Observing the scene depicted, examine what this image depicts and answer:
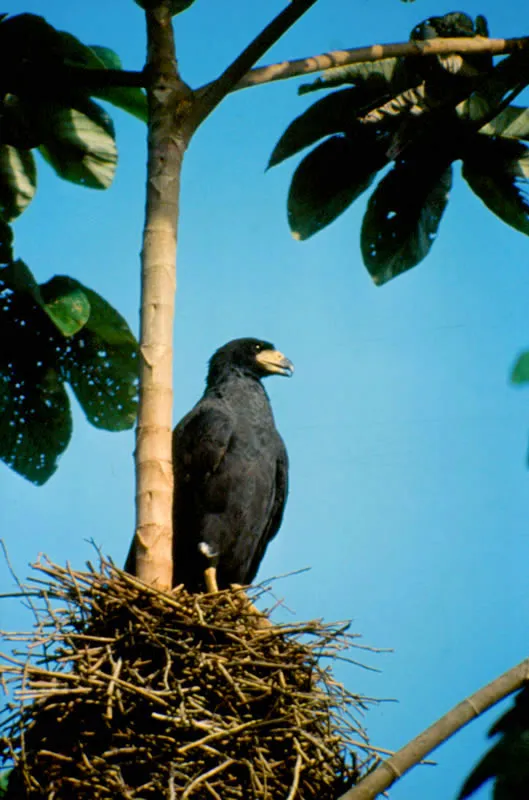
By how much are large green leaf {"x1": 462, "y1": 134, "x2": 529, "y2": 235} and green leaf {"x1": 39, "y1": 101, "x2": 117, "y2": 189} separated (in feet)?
6.32

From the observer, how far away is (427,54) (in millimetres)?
4449

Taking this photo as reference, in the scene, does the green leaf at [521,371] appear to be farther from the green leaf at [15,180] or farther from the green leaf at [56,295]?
the green leaf at [15,180]

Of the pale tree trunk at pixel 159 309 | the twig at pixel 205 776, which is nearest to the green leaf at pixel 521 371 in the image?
the twig at pixel 205 776

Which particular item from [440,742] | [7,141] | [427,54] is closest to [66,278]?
[7,141]

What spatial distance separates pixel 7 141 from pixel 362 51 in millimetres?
1856

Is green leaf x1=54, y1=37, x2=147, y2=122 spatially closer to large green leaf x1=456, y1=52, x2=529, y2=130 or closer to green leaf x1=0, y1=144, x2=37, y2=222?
green leaf x1=0, y1=144, x2=37, y2=222

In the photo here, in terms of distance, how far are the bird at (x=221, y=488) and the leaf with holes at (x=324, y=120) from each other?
1.49 meters

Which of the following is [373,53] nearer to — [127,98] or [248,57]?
[248,57]

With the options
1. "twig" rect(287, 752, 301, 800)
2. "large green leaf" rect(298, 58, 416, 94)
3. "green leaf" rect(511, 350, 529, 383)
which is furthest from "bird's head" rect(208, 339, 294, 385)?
"green leaf" rect(511, 350, 529, 383)

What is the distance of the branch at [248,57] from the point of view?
13.3 ft

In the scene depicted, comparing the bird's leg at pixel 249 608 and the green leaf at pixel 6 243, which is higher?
the green leaf at pixel 6 243

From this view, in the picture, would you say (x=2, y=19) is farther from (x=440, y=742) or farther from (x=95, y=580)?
(x=440, y=742)

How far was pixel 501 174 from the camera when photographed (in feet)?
16.8

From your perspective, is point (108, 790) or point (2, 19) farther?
point (2, 19)
